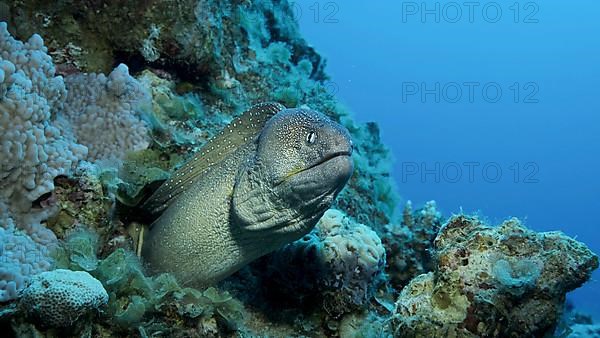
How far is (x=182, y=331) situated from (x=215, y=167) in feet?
3.62

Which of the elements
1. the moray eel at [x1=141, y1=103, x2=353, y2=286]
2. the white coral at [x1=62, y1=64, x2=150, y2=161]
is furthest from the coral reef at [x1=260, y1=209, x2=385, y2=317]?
the white coral at [x1=62, y1=64, x2=150, y2=161]

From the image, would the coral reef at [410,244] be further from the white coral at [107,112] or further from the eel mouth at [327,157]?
the white coral at [107,112]

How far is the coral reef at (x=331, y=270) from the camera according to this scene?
3.72 metres

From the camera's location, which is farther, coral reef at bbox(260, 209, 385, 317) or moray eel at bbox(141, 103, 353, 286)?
coral reef at bbox(260, 209, 385, 317)

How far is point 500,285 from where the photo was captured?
7.89ft

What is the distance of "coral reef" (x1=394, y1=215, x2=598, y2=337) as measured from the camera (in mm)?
2393

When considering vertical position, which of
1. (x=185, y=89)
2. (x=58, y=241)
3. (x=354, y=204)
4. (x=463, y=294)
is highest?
(x=354, y=204)

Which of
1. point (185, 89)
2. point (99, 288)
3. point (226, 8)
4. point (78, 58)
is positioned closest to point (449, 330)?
point (99, 288)

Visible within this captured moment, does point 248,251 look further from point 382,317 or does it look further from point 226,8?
point 226,8

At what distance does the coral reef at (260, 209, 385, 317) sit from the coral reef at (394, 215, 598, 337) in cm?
112

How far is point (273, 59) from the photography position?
20.7ft

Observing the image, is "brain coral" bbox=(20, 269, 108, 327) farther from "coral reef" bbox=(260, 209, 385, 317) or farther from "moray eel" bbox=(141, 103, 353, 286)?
"coral reef" bbox=(260, 209, 385, 317)

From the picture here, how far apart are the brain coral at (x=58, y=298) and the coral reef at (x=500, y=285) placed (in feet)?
5.26

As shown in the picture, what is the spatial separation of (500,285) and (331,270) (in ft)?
4.96
